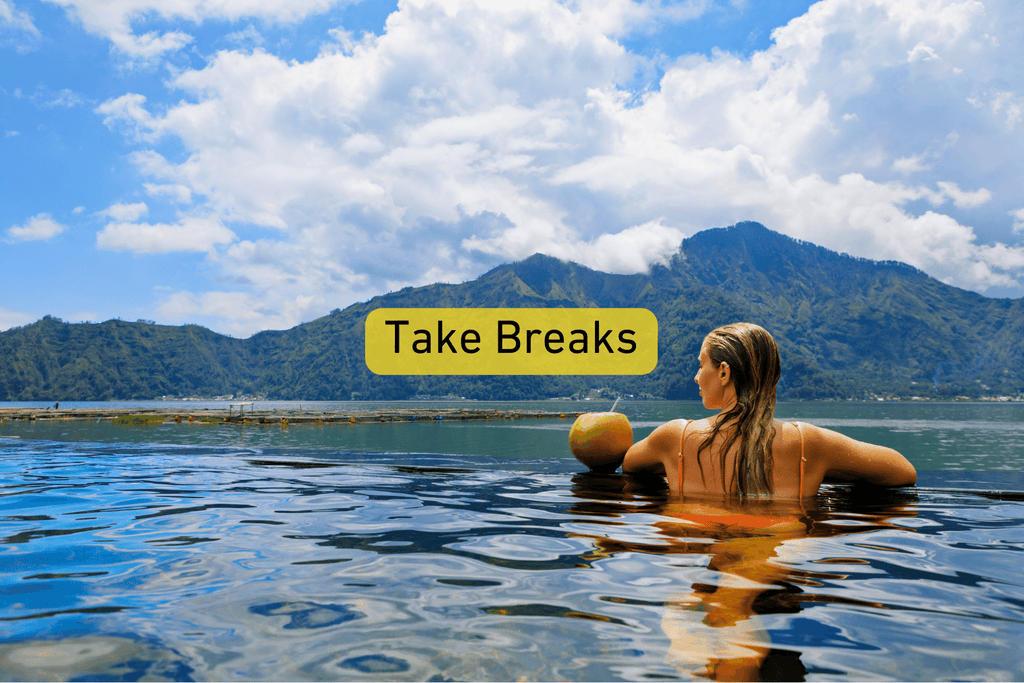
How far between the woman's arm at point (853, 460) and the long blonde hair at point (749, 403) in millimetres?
451

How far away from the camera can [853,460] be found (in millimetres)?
5430

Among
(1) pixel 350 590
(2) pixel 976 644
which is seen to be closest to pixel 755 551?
(2) pixel 976 644

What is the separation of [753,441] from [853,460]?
113cm

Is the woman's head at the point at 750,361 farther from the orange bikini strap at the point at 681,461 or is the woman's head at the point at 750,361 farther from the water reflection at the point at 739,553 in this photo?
the water reflection at the point at 739,553

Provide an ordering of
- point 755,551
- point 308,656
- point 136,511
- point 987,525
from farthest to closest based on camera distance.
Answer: point 136,511 < point 987,525 < point 755,551 < point 308,656

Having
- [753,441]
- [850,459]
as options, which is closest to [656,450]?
[753,441]

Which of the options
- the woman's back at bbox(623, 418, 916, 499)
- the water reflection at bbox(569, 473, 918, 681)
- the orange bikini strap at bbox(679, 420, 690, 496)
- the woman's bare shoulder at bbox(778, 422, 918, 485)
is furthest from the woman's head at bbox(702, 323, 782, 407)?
the water reflection at bbox(569, 473, 918, 681)

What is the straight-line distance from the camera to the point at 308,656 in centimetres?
278

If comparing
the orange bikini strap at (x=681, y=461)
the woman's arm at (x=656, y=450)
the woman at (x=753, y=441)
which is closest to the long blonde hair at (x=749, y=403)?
the woman at (x=753, y=441)

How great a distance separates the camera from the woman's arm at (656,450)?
589 centimetres

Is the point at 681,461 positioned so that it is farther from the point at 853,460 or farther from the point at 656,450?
the point at 853,460

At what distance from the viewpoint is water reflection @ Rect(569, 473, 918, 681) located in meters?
2.71

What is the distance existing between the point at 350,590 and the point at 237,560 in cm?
144

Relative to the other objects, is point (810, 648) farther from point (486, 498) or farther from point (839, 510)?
point (486, 498)
